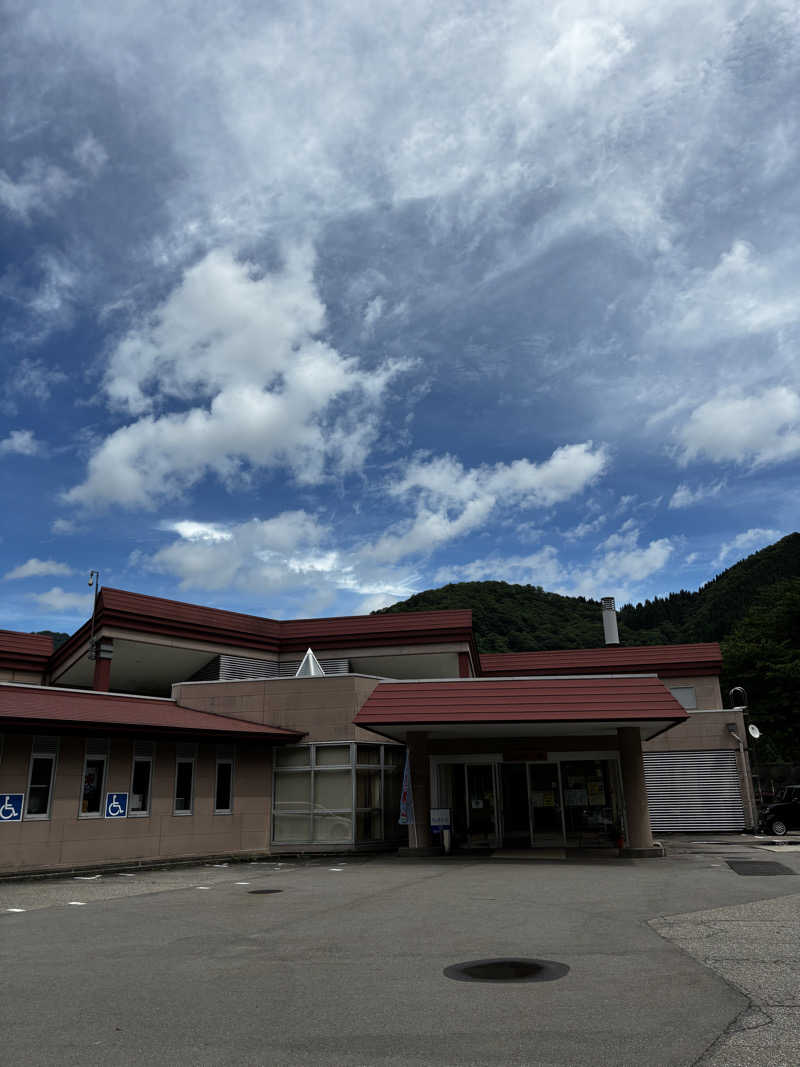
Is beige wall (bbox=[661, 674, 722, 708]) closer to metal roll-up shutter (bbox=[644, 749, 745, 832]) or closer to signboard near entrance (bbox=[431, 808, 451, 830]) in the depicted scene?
metal roll-up shutter (bbox=[644, 749, 745, 832])

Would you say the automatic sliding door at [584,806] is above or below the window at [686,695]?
below

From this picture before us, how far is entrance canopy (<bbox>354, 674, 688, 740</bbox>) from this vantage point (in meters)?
18.8

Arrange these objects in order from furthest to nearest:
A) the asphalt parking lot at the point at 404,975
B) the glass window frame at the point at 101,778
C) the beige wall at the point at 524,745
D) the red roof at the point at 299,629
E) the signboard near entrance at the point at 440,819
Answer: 1. the red roof at the point at 299,629
2. the beige wall at the point at 524,745
3. the signboard near entrance at the point at 440,819
4. the glass window frame at the point at 101,778
5. the asphalt parking lot at the point at 404,975

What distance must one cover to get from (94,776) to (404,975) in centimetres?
1397

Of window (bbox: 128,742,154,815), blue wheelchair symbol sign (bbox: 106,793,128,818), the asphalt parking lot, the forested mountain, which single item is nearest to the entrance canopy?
the asphalt parking lot

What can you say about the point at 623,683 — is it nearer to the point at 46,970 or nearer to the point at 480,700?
the point at 480,700

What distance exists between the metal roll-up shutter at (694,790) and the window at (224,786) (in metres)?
15.5

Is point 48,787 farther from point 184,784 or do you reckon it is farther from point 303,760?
point 303,760

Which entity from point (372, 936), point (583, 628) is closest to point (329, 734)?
point (372, 936)

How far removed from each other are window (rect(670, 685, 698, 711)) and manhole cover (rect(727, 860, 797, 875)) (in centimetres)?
1591

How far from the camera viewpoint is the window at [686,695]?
3319 cm

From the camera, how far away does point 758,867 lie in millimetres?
16344

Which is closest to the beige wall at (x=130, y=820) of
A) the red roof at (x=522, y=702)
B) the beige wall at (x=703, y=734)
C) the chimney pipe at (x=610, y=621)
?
the red roof at (x=522, y=702)

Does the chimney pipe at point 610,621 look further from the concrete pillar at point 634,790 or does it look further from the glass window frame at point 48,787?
the glass window frame at point 48,787
